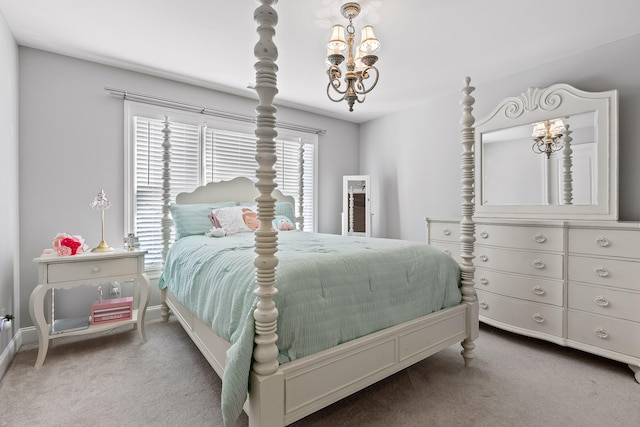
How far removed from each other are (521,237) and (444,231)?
672mm

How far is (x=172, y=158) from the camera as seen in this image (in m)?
3.29

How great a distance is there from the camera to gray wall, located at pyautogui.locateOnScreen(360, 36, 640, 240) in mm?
2430

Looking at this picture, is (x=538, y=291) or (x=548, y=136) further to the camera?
(x=548, y=136)

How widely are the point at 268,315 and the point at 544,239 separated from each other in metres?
2.30

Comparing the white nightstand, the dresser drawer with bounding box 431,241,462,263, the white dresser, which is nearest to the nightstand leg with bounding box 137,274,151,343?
the white nightstand

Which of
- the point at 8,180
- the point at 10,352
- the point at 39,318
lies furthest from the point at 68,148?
the point at 10,352

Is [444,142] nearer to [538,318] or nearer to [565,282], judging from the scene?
[565,282]

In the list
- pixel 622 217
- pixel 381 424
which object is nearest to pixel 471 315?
pixel 381 424

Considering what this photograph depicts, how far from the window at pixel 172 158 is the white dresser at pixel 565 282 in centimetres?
272

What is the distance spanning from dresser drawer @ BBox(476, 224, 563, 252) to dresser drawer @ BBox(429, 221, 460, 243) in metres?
0.20

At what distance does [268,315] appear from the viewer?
1.25 meters

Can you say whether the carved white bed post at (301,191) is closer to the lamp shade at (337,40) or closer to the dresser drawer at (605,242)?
the lamp shade at (337,40)

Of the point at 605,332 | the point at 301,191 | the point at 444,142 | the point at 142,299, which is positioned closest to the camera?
the point at 605,332

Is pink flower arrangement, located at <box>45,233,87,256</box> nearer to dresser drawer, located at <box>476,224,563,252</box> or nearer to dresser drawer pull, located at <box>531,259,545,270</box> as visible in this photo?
dresser drawer, located at <box>476,224,563,252</box>
